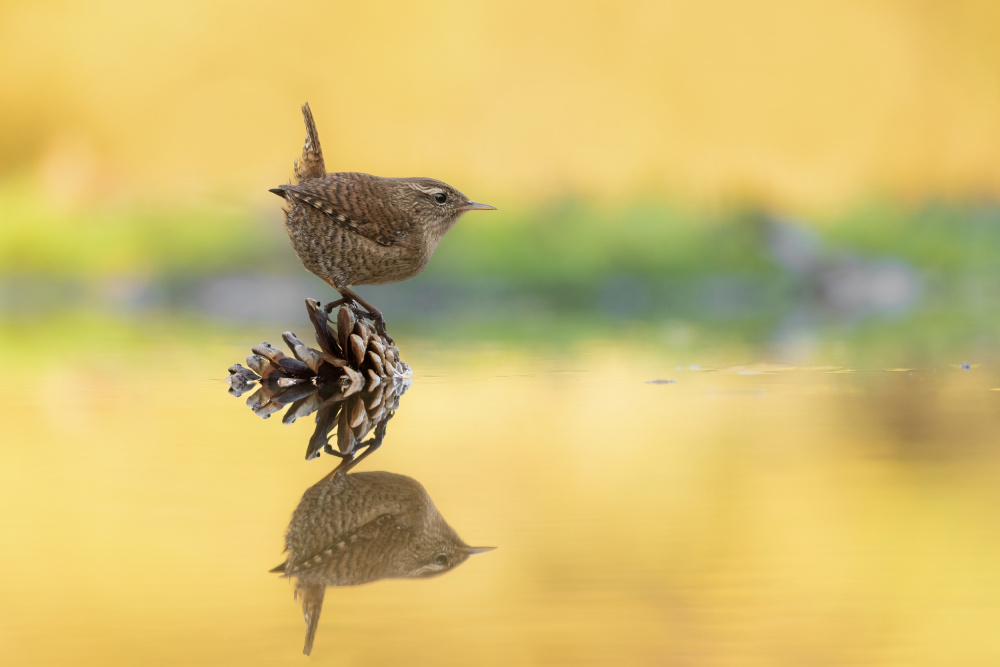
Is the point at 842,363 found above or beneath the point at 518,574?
above

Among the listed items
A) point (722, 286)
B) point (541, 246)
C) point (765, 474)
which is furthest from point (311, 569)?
point (722, 286)

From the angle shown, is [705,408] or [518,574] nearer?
[518,574]

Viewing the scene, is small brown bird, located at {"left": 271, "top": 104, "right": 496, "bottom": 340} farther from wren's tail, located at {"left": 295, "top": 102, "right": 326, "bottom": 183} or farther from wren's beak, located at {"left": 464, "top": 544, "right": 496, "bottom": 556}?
wren's beak, located at {"left": 464, "top": 544, "right": 496, "bottom": 556}

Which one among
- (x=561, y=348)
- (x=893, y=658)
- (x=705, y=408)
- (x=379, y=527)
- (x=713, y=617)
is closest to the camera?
(x=893, y=658)

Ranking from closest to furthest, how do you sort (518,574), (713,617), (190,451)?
(713,617) < (518,574) < (190,451)

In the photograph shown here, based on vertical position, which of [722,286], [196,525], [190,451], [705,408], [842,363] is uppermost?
[722,286]

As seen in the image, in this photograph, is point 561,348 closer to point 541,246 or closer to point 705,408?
point 705,408

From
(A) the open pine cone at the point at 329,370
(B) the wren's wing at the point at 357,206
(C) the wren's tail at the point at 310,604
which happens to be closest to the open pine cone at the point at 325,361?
(A) the open pine cone at the point at 329,370

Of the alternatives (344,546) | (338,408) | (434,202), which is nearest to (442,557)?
(344,546)
